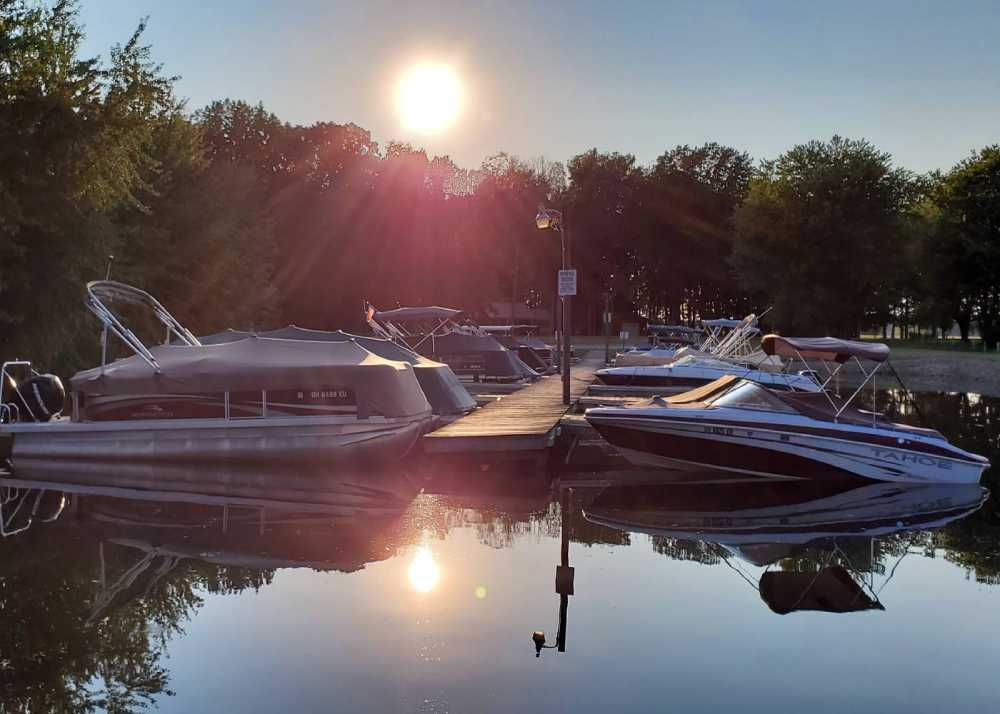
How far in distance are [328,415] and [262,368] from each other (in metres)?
1.52

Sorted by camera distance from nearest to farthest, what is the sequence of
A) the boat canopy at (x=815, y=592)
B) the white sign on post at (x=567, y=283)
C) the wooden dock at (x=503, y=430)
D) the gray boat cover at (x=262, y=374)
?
the boat canopy at (x=815, y=592) → the gray boat cover at (x=262, y=374) → the wooden dock at (x=503, y=430) → the white sign on post at (x=567, y=283)

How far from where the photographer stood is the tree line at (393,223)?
81.7ft

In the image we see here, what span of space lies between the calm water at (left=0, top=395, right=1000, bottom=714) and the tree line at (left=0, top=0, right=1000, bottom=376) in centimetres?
1340

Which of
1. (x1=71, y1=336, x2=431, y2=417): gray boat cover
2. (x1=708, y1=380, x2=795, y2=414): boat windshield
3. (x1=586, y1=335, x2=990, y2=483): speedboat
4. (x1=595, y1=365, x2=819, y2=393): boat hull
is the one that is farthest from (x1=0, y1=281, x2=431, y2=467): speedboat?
(x1=595, y1=365, x2=819, y2=393): boat hull

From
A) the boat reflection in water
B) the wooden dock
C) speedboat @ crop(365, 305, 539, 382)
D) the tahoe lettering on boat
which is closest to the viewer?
the boat reflection in water

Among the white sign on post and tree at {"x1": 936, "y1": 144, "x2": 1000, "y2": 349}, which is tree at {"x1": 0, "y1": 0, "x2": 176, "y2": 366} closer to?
the white sign on post

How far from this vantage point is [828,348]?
53.6ft

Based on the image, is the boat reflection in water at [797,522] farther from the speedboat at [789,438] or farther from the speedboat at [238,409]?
the speedboat at [238,409]

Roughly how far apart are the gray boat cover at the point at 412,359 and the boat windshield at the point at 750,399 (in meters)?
7.15

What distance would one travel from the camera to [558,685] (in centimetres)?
698

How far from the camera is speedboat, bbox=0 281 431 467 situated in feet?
53.1

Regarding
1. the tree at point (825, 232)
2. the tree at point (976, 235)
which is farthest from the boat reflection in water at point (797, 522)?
the tree at point (976, 235)

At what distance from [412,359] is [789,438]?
9.28 m

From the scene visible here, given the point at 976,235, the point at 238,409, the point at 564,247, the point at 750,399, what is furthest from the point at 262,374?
the point at 976,235
